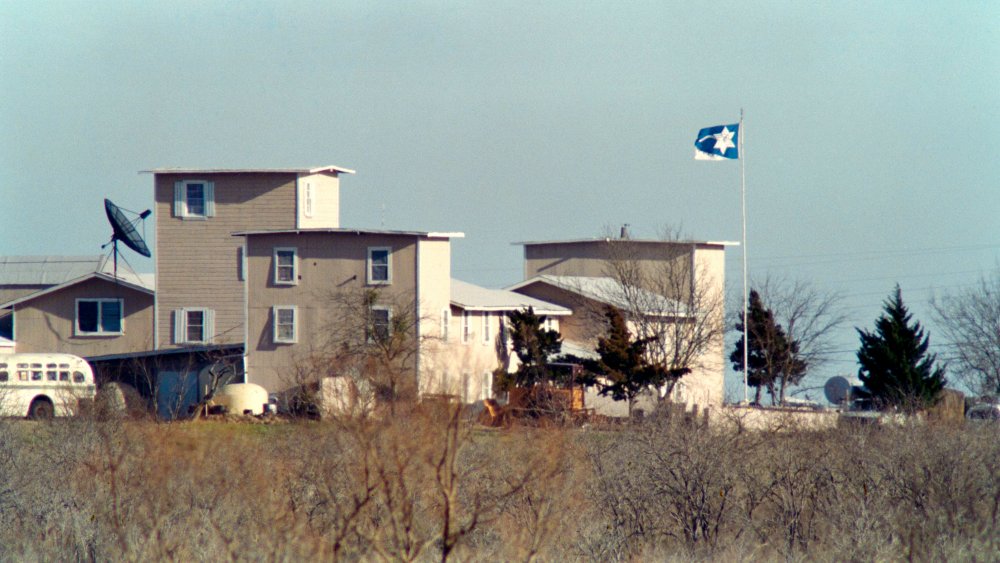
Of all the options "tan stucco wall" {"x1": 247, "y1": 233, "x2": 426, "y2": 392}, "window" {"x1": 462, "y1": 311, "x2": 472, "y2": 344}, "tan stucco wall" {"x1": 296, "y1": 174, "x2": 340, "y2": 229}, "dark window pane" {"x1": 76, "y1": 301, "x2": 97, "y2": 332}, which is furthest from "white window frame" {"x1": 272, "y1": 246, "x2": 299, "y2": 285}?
"dark window pane" {"x1": 76, "y1": 301, "x2": 97, "y2": 332}

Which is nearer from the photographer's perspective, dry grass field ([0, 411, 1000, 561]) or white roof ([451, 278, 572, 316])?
dry grass field ([0, 411, 1000, 561])

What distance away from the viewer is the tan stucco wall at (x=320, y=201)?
43.8m

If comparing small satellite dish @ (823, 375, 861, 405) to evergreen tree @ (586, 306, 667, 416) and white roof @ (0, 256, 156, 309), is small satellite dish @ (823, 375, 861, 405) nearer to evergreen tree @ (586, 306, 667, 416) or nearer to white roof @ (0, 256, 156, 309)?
evergreen tree @ (586, 306, 667, 416)

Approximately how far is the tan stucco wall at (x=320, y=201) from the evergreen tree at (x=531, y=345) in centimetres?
847

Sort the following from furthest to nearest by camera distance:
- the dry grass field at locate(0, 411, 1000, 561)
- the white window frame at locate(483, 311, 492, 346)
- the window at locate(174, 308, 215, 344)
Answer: the window at locate(174, 308, 215, 344) < the white window frame at locate(483, 311, 492, 346) < the dry grass field at locate(0, 411, 1000, 561)

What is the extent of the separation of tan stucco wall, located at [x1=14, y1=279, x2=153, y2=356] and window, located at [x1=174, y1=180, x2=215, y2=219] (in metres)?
3.54

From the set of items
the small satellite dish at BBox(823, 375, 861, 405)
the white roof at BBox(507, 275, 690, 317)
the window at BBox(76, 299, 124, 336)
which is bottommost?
the small satellite dish at BBox(823, 375, 861, 405)

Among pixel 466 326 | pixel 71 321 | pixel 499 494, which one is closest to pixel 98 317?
pixel 71 321

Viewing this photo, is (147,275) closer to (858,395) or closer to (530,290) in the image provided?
(530,290)

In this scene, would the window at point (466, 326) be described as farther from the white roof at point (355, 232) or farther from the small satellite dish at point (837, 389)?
the small satellite dish at point (837, 389)

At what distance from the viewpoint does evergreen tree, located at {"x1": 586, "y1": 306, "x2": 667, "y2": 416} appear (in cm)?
3953

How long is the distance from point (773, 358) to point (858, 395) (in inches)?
482

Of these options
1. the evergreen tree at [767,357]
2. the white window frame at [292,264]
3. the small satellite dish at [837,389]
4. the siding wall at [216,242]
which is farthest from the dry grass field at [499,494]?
the evergreen tree at [767,357]

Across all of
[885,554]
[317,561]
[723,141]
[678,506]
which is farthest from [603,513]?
[723,141]
